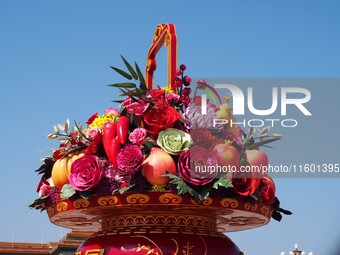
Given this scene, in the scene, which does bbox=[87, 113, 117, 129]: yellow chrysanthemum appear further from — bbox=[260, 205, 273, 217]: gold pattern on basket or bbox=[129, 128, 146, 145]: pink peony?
bbox=[260, 205, 273, 217]: gold pattern on basket

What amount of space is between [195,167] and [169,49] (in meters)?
1.14

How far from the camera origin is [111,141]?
501cm

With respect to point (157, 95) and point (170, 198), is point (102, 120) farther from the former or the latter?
point (170, 198)

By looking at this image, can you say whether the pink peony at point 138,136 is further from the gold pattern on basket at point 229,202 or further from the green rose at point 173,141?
the gold pattern on basket at point 229,202

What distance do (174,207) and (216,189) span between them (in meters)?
0.29

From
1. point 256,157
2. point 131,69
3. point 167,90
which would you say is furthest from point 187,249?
point 131,69

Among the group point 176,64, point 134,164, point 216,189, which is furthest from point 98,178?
point 176,64

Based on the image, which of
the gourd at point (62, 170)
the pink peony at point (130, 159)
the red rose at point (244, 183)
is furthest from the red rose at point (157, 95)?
the red rose at point (244, 183)

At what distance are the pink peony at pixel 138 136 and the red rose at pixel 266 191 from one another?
903 mm

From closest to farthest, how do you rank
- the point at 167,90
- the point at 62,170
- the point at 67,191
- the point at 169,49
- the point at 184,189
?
1. the point at 184,189
2. the point at 67,191
3. the point at 62,170
4. the point at 167,90
5. the point at 169,49

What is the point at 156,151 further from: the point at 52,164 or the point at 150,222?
the point at 52,164

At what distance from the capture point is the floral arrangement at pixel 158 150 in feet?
15.8

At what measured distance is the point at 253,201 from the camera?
16.7 feet

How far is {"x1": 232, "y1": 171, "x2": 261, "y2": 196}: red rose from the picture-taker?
195 inches
